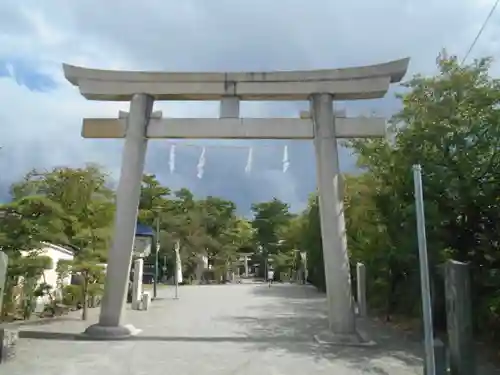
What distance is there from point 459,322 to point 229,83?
722cm

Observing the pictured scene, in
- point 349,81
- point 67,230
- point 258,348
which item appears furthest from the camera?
point 67,230

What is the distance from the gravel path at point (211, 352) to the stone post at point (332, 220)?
88 cm

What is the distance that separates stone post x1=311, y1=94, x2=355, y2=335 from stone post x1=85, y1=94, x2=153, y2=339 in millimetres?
4000

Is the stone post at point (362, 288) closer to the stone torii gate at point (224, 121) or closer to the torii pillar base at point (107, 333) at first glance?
the stone torii gate at point (224, 121)

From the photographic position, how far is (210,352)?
31.9ft

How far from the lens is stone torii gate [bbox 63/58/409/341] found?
11.6 metres

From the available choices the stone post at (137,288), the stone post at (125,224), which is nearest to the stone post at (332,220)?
the stone post at (125,224)

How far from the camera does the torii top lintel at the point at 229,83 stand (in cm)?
1181

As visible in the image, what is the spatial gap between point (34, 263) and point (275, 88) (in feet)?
25.0

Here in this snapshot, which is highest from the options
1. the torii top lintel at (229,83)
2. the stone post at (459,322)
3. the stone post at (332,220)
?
the torii top lintel at (229,83)

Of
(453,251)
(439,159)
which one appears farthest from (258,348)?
(439,159)

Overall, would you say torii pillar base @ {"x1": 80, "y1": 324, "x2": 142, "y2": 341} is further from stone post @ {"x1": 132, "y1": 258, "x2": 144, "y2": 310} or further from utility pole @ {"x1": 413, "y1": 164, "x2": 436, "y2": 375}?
utility pole @ {"x1": 413, "y1": 164, "x2": 436, "y2": 375}

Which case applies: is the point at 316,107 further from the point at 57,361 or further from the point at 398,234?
the point at 57,361

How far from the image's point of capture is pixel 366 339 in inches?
444
